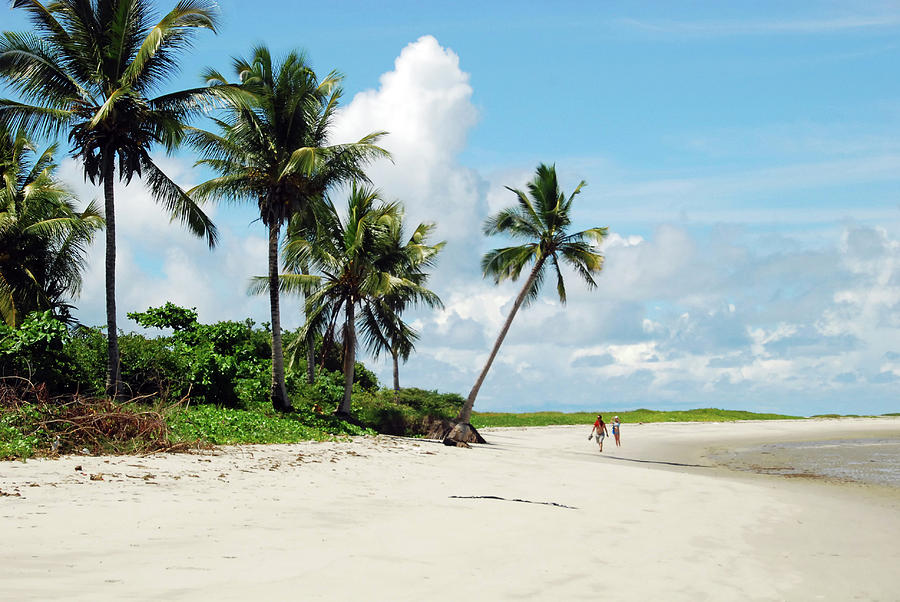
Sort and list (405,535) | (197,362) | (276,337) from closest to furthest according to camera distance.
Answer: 1. (405,535)
2. (197,362)
3. (276,337)

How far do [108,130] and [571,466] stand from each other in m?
15.3

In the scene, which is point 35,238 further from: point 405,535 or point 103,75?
point 405,535

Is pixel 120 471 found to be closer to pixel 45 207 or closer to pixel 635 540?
pixel 635 540

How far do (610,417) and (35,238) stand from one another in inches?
1742

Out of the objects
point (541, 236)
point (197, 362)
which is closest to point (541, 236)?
point (541, 236)

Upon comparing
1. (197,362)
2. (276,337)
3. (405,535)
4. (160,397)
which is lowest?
(405,535)

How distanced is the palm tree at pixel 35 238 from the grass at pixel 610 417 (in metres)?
22.6

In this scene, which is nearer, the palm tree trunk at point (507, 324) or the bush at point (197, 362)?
the bush at point (197, 362)

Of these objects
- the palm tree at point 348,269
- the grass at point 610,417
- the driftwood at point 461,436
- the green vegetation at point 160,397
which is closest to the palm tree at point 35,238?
the green vegetation at point 160,397

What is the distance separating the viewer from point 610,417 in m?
58.0

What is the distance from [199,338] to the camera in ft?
75.9

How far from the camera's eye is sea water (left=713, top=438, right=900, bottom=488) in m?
19.2

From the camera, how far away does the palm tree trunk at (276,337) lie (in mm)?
22938

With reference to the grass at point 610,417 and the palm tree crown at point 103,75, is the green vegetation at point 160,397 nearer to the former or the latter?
the palm tree crown at point 103,75
